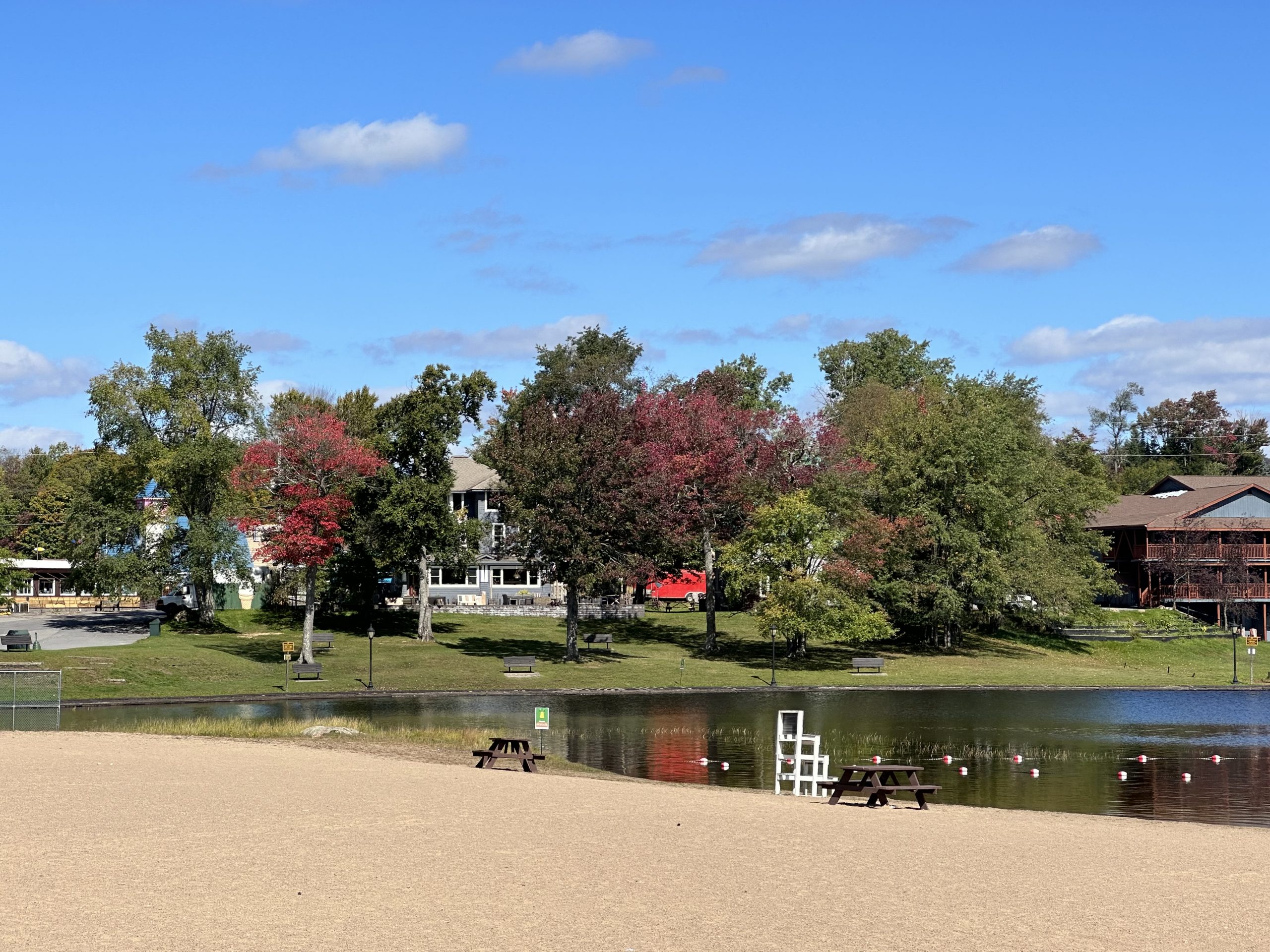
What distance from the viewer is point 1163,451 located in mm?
154000

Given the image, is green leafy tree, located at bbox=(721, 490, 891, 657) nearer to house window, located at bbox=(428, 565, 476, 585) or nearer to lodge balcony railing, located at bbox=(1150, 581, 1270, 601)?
lodge balcony railing, located at bbox=(1150, 581, 1270, 601)

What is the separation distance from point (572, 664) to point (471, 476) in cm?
4187

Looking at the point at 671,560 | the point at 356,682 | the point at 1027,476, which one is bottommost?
the point at 356,682

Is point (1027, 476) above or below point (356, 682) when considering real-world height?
above

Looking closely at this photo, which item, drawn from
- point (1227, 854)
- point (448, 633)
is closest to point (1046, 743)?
point (1227, 854)

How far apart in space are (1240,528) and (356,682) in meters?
64.0

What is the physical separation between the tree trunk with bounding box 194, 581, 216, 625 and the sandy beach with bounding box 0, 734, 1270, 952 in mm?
47318

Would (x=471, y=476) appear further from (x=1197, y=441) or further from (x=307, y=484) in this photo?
(x=1197, y=441)

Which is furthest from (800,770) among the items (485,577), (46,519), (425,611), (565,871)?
(46,519)

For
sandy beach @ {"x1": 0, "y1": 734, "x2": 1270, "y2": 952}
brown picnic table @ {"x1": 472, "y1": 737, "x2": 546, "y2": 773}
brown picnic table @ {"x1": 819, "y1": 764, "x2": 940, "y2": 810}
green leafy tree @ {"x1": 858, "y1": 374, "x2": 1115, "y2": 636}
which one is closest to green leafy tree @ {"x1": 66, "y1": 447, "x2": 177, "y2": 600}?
green leafy tree @ {"x1": 858, "y1": 374, "x2": 1115, "y2": 636}

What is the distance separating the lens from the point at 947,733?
42.9m

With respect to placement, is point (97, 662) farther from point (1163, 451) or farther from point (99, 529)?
point (1163, 451)

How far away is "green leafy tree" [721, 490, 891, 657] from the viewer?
6494cm

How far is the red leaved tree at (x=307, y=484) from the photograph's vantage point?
6297 centimetres
